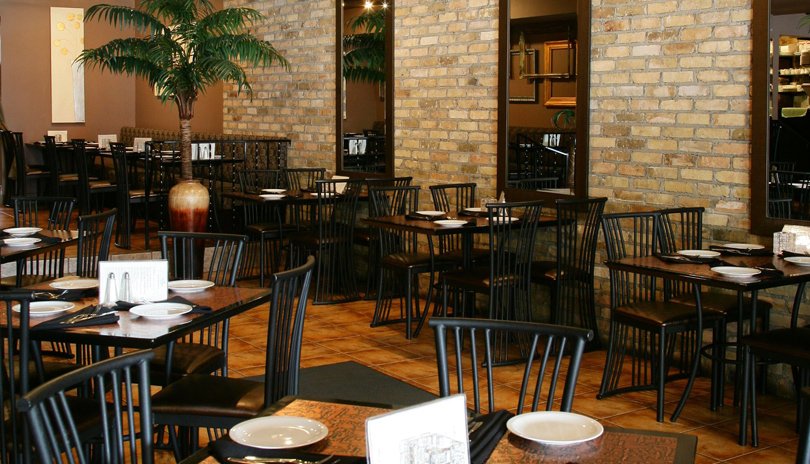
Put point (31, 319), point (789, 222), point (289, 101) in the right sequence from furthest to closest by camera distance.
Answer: point (289, 101) < point (789, 222) < point (31, 319)

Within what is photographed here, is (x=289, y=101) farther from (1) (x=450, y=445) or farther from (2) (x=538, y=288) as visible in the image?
(1) (x=450, y=445)

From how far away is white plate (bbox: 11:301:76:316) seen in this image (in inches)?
118

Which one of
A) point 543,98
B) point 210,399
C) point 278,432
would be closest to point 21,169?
point 543,98

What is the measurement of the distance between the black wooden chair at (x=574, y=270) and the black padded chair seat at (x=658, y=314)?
2.80 ft

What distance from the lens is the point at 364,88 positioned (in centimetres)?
787

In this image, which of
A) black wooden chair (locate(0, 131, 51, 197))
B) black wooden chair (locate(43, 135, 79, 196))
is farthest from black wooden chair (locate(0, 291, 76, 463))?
black wooden chair (locate(0, 131, 51, 197))

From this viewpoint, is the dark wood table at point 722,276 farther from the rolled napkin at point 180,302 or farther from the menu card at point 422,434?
the menu card at point 422,434

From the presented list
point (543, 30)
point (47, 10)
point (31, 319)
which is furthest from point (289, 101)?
point (31, 319)

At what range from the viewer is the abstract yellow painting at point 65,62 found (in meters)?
11.9

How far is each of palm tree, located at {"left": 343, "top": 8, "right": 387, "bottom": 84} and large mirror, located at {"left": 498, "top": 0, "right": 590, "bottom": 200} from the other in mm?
1621

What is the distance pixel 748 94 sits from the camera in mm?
4719

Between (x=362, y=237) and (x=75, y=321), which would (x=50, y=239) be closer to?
(x=75, y=321)

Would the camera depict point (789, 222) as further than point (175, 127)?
No

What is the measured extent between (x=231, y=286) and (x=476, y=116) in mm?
3466
